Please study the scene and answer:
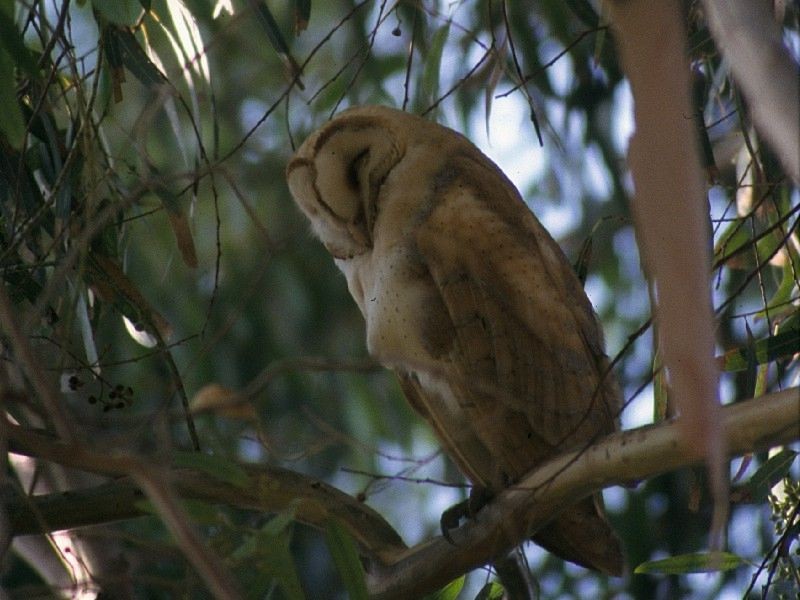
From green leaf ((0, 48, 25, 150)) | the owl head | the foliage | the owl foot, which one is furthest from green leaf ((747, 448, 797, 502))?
green leaf ((0, 48, 25, 150))

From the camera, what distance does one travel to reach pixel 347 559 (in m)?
1.45

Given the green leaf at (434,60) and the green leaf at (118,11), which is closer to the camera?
the green leaf at (118,11)

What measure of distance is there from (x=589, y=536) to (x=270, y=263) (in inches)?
78.4

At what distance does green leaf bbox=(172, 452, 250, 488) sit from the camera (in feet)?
4.09

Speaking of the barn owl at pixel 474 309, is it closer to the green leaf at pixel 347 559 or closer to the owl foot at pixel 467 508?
the owl foot at pixel 467 508

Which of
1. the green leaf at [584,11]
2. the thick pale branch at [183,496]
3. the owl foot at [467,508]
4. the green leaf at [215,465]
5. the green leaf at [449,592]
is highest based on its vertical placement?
the green leaf at [584,11]

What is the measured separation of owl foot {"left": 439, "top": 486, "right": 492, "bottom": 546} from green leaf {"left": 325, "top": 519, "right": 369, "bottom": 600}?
320mm

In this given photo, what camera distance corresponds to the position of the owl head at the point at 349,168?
2.07m

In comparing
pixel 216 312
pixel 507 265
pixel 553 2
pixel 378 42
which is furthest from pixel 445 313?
pixel 216 312

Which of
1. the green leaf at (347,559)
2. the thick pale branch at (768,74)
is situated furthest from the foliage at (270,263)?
the thick pale branch at (768,74)

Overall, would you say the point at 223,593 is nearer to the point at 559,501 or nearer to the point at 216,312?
the point at 559,501

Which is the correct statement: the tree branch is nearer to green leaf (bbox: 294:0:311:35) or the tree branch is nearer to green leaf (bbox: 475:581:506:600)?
green leaf (bbox: 475:581:506:600)

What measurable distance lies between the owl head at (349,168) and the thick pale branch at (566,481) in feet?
2.17

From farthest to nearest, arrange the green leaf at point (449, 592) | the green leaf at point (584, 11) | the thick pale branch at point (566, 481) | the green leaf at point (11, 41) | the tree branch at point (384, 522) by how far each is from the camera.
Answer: the green leaf at point (584, 11), the green leaf at point (449, 592), the green leaf at point (11, 41), the tree branch at point (384, 522), the thick pale branch at point (566, 481)
